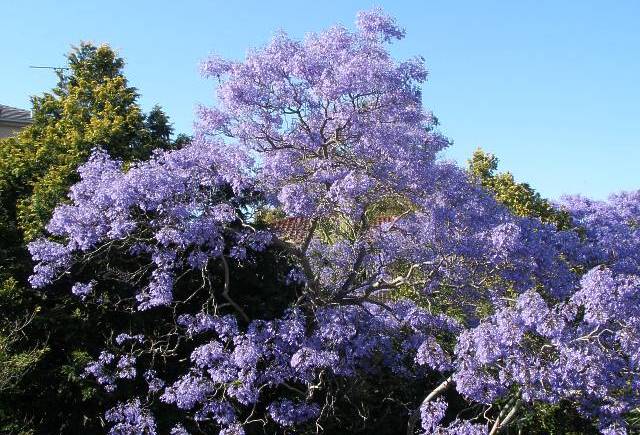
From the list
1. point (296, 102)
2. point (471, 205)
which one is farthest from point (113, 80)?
point (471, 205)

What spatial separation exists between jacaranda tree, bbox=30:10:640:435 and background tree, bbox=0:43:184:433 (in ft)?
1.70

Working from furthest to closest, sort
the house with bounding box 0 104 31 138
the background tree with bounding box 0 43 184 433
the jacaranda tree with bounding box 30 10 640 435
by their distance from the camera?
the house with bounding box 0 104 31 138
the background tree with bounding box 0 43 184 433
the jacaranda tree with bounding box 30 10 640 435

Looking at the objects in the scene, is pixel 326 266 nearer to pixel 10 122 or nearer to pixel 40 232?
pixel 40 232

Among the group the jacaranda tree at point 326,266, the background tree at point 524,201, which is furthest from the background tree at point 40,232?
the background tree at point 524,201

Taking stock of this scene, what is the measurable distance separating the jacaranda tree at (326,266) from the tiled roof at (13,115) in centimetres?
1598

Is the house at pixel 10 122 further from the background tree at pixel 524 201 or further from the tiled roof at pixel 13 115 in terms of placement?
the background tree at pixel 524 201

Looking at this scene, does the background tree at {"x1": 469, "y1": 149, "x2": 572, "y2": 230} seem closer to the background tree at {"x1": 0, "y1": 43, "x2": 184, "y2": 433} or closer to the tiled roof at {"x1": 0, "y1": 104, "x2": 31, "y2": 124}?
the background tree at {"x1": 0, "y1": 43, "x2": 184, "y2": 433}

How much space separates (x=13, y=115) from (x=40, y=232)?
16.6m

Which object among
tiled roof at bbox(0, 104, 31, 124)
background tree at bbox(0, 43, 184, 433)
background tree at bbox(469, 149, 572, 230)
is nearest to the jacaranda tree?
background tree at bbox(0, 43, 184, 433)

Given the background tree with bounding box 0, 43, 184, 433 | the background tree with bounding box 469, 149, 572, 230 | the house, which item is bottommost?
the background tree with bounding box 0, 43, 184, 433

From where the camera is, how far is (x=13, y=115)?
23750 mm

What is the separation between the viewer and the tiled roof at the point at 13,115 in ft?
75.8

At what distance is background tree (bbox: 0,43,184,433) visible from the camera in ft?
29.1

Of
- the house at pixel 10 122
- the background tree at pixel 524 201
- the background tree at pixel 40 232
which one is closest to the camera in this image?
the background tree at pixel 40 232
